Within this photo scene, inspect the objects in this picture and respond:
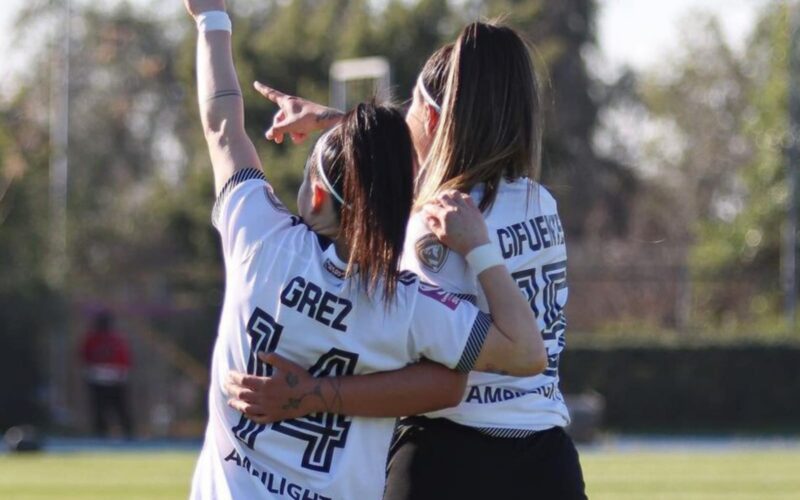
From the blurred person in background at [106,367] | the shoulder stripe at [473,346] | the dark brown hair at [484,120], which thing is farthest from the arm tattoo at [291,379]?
the blurred person in background at [106,367]

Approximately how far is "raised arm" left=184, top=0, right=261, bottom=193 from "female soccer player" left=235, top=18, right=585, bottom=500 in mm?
475

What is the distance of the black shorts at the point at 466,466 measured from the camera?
13.1 feet

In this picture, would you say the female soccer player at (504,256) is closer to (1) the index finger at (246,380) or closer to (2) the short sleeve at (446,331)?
(2) the short sleeve at (446,331)

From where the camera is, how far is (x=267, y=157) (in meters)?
39.2

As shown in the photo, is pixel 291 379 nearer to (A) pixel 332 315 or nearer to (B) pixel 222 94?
(A) pixel 332 315

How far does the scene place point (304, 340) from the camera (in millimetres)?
3678

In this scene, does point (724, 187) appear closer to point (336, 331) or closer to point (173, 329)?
point (173, 329)

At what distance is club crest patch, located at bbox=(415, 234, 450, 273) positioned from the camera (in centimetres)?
395

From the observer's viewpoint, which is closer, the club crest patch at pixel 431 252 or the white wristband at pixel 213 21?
the club crest patch at pixel 431 252

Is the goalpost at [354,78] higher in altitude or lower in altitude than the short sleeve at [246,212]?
higher

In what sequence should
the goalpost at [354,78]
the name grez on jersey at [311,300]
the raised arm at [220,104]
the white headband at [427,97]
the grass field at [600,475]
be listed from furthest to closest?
the goalpost at [354,78] → the grass field at [600,475] → the white headband at [427,97] → the raised arm at [220,104] → the name grez on jersey at [311,300]

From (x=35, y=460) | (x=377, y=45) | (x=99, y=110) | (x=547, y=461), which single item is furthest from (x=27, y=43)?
(x=547, y=461)

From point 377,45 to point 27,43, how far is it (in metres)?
13.8

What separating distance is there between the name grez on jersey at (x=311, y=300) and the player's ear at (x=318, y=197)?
0.21m
